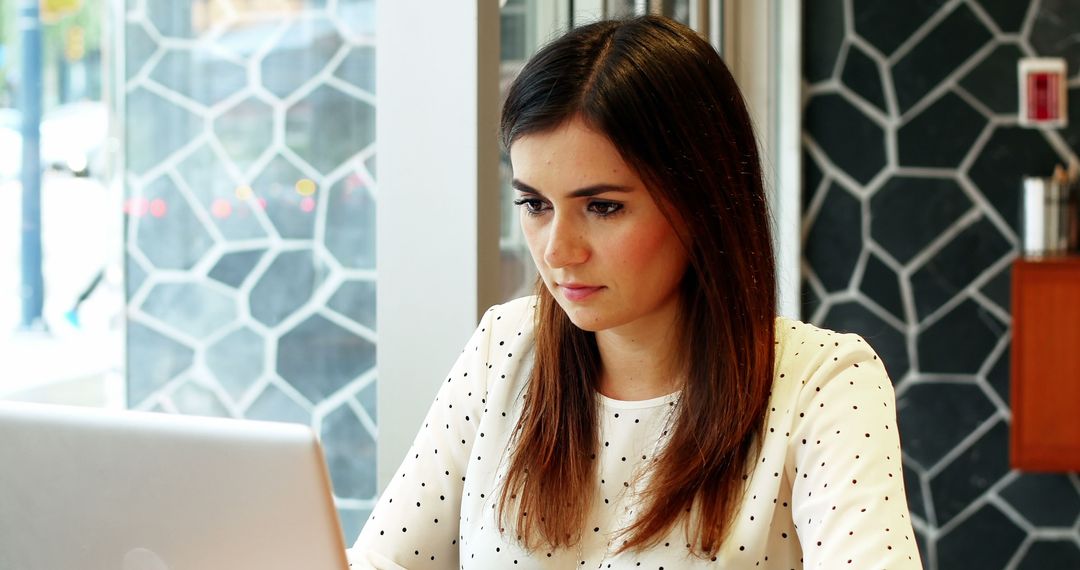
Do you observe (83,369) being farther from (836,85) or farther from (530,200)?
(836,85)

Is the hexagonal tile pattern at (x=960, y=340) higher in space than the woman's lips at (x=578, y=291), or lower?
lower

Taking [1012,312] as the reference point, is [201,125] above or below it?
above

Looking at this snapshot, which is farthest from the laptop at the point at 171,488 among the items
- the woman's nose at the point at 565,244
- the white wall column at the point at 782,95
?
the white wall column at the point at 782,95

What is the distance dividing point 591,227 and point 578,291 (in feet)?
0.22

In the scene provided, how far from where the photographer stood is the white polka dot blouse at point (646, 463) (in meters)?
1.06

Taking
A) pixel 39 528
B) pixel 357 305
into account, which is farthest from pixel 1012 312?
pixel 39 528

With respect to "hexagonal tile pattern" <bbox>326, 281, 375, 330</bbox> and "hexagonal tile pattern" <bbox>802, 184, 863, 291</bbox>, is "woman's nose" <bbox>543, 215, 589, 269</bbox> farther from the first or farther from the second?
Result: "hexagonal tile pattern" <bbox>802, 184, 863, 291</bbox>

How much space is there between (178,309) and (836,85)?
241cm

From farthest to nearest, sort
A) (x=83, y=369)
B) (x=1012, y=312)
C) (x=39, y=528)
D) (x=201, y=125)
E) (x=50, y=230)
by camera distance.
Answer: (x=1012, y=312) < (x=201, y=125) < (x=83, y=369) < (x=50, y=230) < (x=39, y=528)

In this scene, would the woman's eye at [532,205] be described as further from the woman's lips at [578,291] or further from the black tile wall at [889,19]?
the black tile wall at [889,19]

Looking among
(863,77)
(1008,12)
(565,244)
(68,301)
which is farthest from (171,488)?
(1008,12)

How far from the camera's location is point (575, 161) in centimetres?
108

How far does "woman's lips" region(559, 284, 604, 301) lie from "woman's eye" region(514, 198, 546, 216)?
8 cm

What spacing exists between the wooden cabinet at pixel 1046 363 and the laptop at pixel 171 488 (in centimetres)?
309
